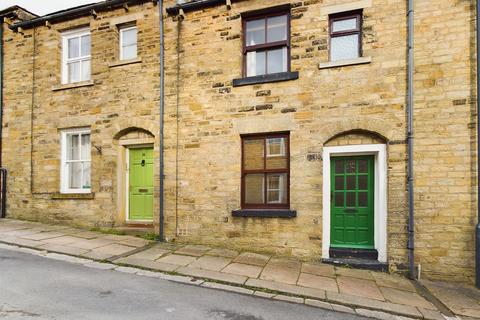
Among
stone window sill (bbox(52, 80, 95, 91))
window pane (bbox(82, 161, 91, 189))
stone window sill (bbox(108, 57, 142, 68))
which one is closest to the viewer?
stone window sill (bbox(108, 57, 142, 68))

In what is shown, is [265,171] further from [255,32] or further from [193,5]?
[193,5]

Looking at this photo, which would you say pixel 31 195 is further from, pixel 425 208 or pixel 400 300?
pixel 425 208

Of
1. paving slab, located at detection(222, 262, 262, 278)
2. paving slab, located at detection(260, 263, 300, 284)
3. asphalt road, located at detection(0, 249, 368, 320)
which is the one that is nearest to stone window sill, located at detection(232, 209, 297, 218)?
paving slab, located at detection(260, 263, 300, 284)

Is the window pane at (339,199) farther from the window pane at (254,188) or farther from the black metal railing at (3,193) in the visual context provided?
the black metal railing at (3,193)

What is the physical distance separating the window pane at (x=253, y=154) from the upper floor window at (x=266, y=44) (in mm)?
1676

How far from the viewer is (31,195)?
8422 mm

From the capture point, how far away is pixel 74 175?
8.36 meters

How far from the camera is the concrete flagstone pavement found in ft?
13.9

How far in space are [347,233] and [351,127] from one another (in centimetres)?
230

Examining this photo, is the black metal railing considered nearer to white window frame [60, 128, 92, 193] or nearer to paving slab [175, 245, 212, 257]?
white window frame [60, 128, 92, 193]

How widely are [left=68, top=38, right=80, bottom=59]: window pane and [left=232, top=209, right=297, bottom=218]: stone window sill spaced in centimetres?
677

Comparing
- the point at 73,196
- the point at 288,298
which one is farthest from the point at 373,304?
the point at 73,196

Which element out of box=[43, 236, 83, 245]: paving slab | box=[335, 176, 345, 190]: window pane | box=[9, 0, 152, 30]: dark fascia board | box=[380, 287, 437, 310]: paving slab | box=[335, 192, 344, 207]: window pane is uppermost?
box=[9, 0, 152, 30]: dark fascia board

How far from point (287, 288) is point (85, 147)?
6.88m
